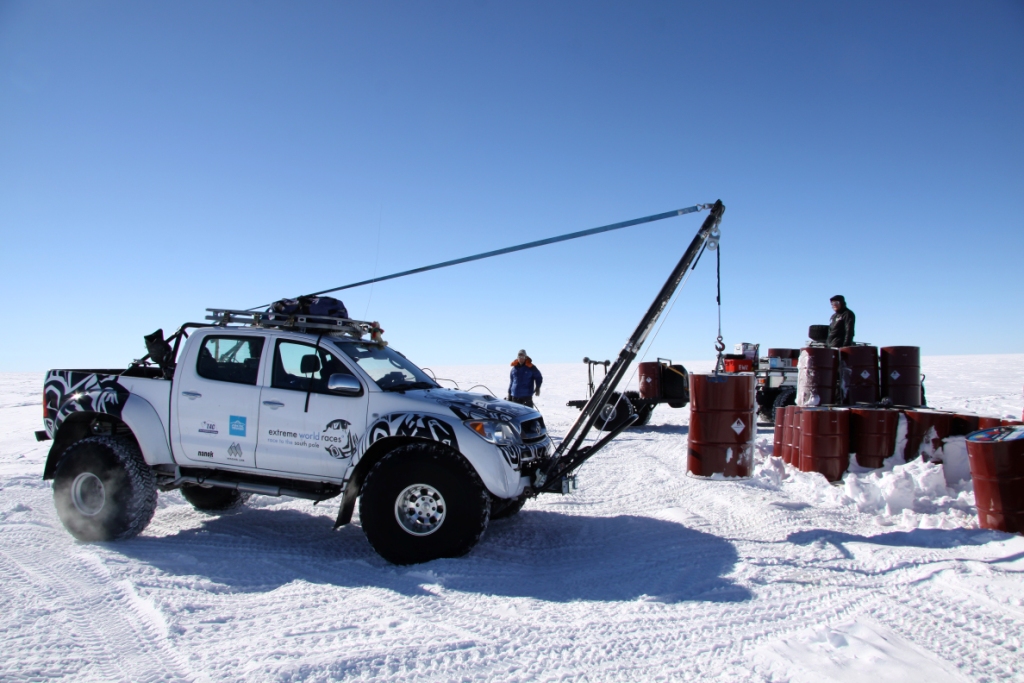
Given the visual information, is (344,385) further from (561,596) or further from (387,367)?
(561,596)

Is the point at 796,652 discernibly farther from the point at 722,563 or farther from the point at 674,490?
the point at 674,490

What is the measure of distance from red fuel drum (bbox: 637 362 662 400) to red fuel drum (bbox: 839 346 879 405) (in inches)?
176

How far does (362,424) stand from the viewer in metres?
5.15

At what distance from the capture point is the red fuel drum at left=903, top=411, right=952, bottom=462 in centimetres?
703

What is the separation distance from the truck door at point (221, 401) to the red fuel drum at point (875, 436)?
6.79 m

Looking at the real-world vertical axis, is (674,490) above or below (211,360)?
below

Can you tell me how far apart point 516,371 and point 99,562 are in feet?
27.3

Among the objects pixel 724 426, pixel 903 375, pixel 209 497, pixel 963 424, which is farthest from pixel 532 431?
pixel 903 375

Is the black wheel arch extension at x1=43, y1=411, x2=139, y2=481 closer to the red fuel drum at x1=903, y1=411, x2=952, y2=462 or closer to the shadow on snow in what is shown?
the shadow on snow

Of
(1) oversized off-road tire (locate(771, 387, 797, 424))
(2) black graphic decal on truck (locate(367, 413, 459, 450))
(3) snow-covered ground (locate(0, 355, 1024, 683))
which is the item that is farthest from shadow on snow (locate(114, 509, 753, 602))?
(1) oversized off-road tire (locate(771, 387, 797, 424))

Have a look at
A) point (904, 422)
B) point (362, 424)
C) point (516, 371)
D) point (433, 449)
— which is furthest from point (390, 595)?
point (516, 371)

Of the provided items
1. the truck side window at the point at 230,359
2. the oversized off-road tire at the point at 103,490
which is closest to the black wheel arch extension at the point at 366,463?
the truck side window at the point at 230,359

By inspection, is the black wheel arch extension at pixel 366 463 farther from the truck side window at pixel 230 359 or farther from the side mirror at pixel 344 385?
the truck side window at pixel 230 359

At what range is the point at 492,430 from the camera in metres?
5.04
